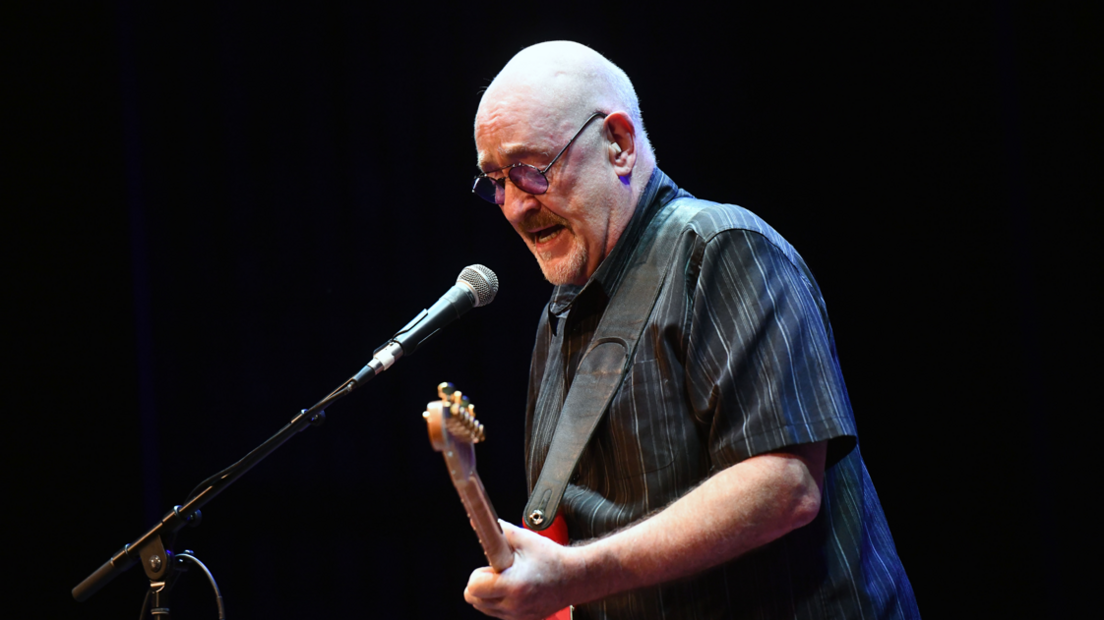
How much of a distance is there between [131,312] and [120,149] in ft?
2.15

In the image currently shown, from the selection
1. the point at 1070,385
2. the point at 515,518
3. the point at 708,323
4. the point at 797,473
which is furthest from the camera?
the point at 515,518

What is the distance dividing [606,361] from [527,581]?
51 cm

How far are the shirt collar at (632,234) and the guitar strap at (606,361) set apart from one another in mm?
36

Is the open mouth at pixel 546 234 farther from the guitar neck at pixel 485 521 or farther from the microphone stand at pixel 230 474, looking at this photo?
the guitar neck at pixel 485 521

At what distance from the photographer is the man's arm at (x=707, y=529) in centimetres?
126

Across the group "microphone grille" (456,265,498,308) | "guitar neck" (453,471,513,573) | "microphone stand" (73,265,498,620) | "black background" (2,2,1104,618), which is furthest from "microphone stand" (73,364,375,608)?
"black background" (2,2,1104,618)

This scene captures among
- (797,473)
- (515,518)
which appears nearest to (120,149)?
(515,518)

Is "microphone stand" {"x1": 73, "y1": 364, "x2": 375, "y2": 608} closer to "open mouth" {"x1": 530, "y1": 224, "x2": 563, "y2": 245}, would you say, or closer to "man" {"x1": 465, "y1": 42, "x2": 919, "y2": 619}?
"open mouth" {"x1": 530, "y1": 224, "x2": 563, "y2": 245}

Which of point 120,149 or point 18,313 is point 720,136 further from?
point 18,313

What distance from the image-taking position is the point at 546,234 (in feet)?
5.85

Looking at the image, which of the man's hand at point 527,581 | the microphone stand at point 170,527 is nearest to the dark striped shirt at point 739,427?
the man's hand at point 527,581

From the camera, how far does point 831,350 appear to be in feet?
4.75

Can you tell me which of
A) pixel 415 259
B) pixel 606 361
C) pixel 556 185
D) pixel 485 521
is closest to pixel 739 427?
pixel 606 361

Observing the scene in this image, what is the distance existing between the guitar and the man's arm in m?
0.11
